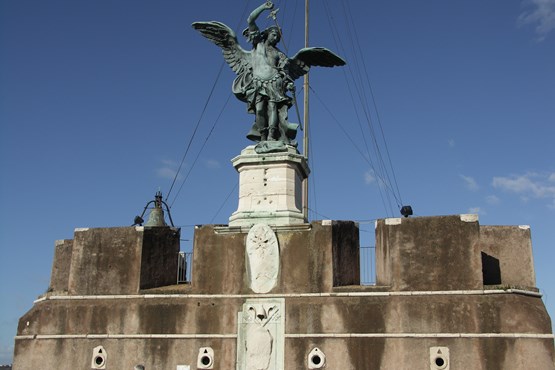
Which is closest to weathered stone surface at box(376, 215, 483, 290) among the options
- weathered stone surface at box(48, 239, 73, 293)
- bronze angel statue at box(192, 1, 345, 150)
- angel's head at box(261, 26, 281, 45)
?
bronze angel statue at box(192, 1, 345, 150)

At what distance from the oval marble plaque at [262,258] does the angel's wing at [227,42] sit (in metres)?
4.47

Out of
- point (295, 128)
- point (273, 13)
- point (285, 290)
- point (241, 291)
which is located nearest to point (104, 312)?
point (241, 291)

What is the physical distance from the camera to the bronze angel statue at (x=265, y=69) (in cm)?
1750

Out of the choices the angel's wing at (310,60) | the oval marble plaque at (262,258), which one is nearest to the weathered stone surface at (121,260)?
the oval marble plaque at (262,258)

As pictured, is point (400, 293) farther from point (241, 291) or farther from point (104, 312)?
point (104, 312)

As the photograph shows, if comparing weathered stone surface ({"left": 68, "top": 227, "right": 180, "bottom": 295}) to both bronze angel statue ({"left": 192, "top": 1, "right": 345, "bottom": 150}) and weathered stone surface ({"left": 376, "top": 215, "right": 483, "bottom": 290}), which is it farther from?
weathered stone surface ({"left": 376, "top": 215, "right": 483, "bottom": 290})

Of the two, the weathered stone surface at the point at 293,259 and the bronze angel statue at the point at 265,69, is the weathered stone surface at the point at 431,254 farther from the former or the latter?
the bronze angel statue at the point at 265,69

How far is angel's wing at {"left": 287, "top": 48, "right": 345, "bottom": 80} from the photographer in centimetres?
1784

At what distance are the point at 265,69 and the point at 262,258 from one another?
4.87 meters

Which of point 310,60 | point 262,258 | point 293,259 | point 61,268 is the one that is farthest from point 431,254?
point 61,268

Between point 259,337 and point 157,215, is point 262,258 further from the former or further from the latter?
point 157,215

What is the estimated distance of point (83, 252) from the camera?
17328 millimetres

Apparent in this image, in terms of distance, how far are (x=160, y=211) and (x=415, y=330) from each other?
7.91m

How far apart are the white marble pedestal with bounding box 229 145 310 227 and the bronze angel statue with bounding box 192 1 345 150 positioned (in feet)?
1.67
